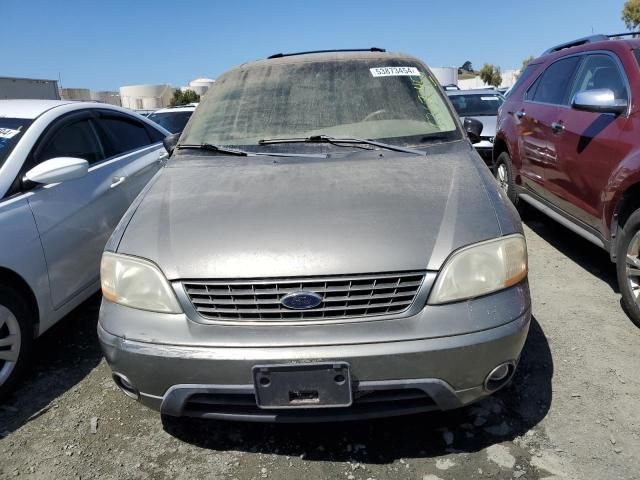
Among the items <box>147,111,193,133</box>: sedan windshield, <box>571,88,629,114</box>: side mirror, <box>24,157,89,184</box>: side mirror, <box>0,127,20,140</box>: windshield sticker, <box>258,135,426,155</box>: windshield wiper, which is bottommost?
<box>147,111,193,133</box>: sedan windshield

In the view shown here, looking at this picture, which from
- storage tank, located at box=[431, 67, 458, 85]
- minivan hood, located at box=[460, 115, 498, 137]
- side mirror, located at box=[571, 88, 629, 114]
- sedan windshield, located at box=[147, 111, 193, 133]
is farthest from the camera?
A: storage tank, located at box=[431, 67, 458, 85]

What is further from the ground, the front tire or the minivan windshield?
the minivan windshield

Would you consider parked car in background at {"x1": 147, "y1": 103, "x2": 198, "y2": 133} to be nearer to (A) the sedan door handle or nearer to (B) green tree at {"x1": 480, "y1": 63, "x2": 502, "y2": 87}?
(A) the sedan door handle

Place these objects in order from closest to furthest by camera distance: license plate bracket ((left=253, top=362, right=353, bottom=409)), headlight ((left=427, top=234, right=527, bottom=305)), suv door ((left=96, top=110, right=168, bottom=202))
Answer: license plate bracket ((left=253, top=362, right=353, bottom=409))
headlight ((left=427, top=234, right=527, bottom=305))
suv door ((left=96, top=110, right=168, bottom=202))

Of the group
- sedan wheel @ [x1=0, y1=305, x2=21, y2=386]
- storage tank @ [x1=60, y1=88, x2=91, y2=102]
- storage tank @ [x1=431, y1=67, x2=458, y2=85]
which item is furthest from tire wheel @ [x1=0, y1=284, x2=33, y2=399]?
storage tank @ [x1=60, y1=88, x2=91, y2=102]

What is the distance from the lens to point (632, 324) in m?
3.37

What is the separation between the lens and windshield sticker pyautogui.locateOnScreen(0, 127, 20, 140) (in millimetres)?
3253

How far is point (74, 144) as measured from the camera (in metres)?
3.73

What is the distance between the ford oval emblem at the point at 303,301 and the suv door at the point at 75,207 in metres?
1.85

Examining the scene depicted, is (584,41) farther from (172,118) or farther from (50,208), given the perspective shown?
(172,118)

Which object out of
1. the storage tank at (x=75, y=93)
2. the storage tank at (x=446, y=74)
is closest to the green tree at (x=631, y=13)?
the storage tank at (x=446, y=74)

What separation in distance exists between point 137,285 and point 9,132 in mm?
1867

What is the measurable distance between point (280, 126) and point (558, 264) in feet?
9.10

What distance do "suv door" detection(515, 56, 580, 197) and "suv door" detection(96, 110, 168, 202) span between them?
313 centimetres
